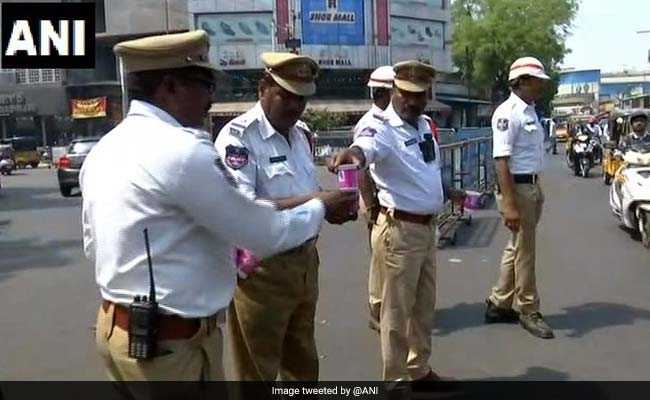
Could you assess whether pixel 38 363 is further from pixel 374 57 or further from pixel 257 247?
pixel 374 57

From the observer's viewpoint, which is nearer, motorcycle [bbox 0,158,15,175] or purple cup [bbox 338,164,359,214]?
purple cup [bbox 338,164,359,214]

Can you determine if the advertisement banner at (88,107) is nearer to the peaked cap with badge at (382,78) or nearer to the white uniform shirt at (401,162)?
the peaked cap with badge at (382,78)

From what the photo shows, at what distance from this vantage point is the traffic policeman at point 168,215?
2.22 m

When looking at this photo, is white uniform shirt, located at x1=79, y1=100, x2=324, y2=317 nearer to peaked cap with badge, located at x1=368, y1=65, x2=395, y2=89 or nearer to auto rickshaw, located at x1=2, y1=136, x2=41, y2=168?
peaked cap with badge, located at x1=368, y1=65, x2=395, y2=89

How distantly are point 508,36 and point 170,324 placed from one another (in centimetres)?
5155

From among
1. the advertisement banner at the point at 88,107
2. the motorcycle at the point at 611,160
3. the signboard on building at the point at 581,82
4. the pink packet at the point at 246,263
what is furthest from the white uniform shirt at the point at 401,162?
the signboard on building at the point at 581,82

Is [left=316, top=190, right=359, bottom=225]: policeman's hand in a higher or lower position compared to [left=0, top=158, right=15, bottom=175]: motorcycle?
higher

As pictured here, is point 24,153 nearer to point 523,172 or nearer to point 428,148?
point 523,172

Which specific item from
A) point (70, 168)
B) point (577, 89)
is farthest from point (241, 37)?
point (577, 89)

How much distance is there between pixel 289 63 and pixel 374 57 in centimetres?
4334

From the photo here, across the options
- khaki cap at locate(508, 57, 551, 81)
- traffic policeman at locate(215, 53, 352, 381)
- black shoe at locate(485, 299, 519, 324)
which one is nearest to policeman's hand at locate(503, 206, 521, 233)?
black shoe at locate(485, 299, 519, 324)

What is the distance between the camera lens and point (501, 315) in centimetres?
588

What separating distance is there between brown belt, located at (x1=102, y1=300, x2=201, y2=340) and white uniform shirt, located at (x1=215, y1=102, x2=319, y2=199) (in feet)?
3.77

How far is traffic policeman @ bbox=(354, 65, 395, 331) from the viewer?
4.72 meters
